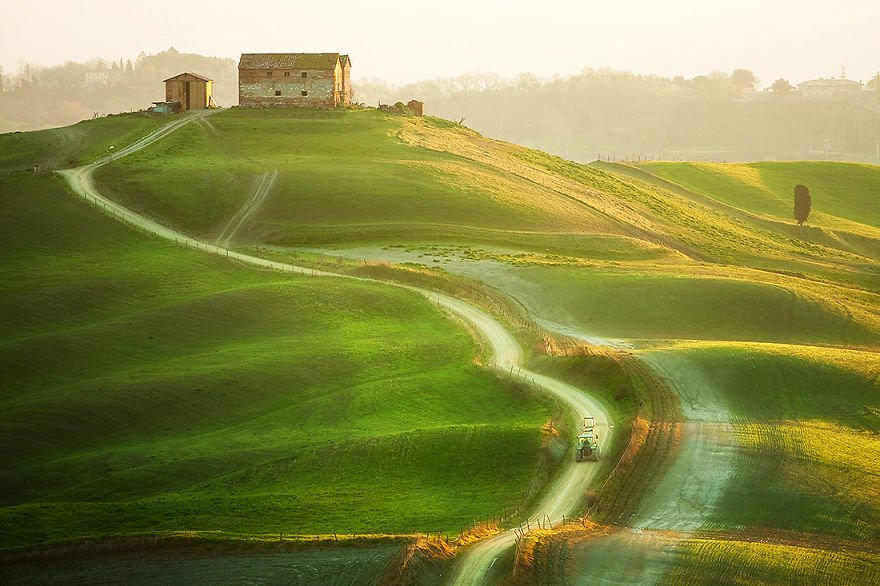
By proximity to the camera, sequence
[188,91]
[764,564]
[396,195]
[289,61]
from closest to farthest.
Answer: [764,564] < [396,195] < [289,61] < [188,91]

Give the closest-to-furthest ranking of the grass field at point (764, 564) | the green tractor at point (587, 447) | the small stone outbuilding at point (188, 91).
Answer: the grass field at point (764, 564), the green tractor at point (587, 447), the small stone outbuilding at point (188, 91)

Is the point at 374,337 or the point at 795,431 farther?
the point at 374,337

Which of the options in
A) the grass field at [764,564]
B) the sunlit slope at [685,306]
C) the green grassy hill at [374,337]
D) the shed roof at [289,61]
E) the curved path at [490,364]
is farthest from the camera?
the shed roof at [289,61]

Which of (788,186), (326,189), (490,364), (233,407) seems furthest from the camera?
(788,186)

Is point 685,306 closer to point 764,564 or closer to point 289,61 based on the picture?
point 764,564

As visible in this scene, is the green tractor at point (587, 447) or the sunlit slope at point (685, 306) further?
the sunlit slope at point (685, 306)

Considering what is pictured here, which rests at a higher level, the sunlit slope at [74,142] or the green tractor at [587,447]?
the sunlit slope at [74,142]

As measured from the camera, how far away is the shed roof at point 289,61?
115m

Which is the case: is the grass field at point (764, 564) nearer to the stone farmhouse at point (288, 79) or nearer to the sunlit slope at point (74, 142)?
the sunlit slope at point (74, 142)

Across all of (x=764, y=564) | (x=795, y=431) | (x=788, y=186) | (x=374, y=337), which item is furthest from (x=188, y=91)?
(x=764, y=564)

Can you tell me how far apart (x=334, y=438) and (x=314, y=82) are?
2782 inches

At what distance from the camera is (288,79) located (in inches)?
4564

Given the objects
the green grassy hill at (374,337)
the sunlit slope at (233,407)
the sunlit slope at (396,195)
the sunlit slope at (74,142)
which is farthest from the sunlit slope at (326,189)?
the sunlit slope at (233,407)

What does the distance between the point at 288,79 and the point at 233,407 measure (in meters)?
66.0
